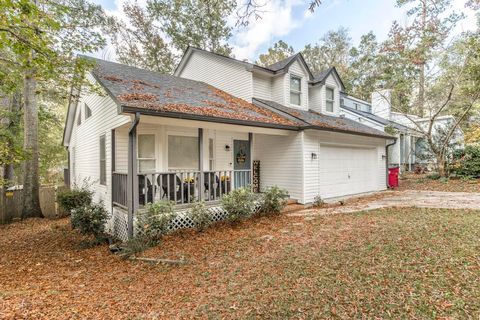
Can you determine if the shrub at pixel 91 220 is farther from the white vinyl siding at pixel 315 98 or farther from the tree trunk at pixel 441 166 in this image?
the tree trunk at pixel 441 166

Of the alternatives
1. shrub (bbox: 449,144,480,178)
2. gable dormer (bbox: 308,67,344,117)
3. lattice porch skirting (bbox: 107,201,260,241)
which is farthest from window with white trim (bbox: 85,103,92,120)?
shrub (bbox: 449,144,480,178)

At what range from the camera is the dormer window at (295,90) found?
11.5 meters

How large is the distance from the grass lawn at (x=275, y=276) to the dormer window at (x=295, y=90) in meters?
6.70

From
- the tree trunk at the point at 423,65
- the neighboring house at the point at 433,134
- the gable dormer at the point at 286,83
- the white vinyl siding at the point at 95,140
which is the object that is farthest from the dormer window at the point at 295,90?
the neighboring house at the point at 433,134

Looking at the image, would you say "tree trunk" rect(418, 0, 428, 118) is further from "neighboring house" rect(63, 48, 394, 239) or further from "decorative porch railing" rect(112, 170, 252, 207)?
"decorative porch railing" rect(112, 170, 252, 207)

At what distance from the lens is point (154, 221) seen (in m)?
5.69

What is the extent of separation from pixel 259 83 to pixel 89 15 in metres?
7.96

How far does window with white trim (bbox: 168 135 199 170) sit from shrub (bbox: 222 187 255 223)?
91.2 inches

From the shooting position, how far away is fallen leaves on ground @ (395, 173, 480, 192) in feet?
38.9

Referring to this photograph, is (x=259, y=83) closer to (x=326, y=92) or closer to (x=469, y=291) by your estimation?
(x=326, y=92)

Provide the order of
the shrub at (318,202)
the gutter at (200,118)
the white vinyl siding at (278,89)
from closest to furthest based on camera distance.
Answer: the gutter at (200,118)
the shrub at (318,202)
the white vinyl siding at (278,89)

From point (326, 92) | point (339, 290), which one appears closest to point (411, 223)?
point (339, 290)

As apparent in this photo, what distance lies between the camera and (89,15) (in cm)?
1112

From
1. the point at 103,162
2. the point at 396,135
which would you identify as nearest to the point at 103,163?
the point at 103,162
